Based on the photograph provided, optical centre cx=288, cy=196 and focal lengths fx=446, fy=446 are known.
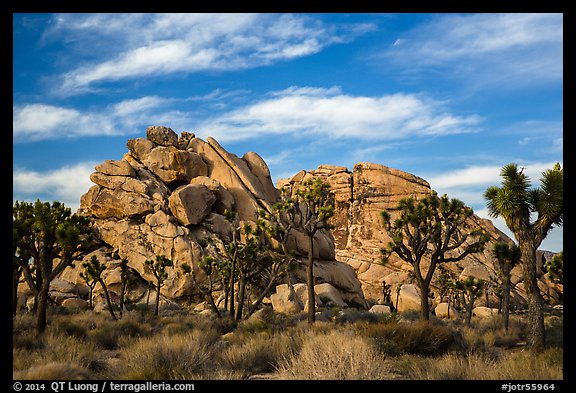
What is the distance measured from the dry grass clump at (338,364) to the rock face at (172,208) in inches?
1385

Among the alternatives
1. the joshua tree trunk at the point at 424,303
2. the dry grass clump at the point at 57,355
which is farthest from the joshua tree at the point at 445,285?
the dry grass clump at the point at 57,355

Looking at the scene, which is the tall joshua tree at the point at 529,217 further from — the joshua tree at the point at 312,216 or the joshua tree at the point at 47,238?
the joshua tree at the point at 47,238

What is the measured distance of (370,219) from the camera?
273 ft

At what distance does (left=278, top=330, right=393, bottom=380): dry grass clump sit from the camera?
7527mm

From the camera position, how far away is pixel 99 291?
148ft

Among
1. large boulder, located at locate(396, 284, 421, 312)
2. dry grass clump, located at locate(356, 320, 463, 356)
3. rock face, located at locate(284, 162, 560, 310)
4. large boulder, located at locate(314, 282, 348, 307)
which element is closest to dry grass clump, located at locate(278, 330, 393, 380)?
dry grass clump, located at locate(356, 320, 463, 356)

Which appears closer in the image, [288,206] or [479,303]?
[288,206]

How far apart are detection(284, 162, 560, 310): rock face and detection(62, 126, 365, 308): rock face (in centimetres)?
1762

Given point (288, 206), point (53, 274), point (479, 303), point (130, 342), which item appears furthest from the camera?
point (479, 303)

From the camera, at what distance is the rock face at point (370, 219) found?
228 feet

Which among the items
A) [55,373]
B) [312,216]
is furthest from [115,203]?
[55,373]

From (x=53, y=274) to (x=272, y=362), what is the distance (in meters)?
11.2
